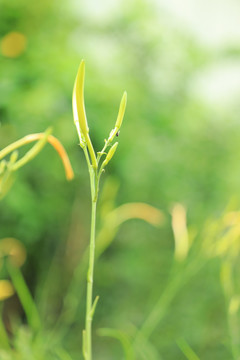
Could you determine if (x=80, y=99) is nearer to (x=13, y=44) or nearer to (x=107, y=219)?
(x=107, y=219)

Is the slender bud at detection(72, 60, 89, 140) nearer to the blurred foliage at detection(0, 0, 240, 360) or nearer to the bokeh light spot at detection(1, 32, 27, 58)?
the blurred foliage at detection(0, 0, 240, 360)

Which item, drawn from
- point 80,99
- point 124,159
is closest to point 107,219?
point 80,99

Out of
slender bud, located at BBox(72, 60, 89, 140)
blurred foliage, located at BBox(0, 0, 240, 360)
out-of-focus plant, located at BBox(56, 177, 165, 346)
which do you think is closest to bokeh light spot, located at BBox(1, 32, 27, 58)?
blurred foliage, located at BBox(0, 0, 240, 360)

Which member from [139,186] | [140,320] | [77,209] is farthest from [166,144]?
[140,320]

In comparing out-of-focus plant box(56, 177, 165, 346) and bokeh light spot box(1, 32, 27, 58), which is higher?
bokeh light spot box(1, 32, 27, 58)

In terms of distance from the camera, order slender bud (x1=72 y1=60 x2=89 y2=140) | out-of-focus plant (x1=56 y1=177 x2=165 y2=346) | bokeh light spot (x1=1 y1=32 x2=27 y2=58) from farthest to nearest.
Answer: bokeh light spot (x1=1 y1=32 x2=27 y2=58)
out-of-focus plant (x1=56 y1=177 x2=165 y2=346)
slender bud (x1=72 y1=60 x2=89 y2=140)

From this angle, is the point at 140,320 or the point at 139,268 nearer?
the point at 140,320

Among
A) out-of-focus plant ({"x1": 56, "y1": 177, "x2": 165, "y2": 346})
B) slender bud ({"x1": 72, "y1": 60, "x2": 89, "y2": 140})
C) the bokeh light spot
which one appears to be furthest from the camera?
the bokeh light spot

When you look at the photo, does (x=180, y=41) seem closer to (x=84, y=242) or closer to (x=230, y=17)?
(x=84, y=242)
